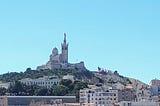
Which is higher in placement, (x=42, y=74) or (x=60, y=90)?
(x=42, y=74)

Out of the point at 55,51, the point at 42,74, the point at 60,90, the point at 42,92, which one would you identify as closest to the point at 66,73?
the point at 42,74

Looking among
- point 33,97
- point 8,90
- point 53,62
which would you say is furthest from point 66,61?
point 33,97

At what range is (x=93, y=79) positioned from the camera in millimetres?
106875

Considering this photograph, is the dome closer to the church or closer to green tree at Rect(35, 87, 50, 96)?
the church

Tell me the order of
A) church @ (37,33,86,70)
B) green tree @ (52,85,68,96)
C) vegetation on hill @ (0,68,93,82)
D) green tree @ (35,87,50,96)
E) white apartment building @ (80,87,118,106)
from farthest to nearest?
church @ (37,33,86,70) < vegetation on hill @ (0,68,93,82) < green tree @ (35,87,50,96) < green tree @ (52,85,68,96) < white apartment building @ (80,87,118,106)

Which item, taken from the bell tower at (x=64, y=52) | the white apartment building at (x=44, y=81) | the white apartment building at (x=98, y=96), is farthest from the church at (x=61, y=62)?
the white apartment building at (x=98, y=96)

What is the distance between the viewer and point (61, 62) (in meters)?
117

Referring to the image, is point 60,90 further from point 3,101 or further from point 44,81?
point 44,81

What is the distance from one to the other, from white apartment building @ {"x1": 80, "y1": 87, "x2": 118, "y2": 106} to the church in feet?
113

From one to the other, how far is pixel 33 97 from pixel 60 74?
31.0 metres

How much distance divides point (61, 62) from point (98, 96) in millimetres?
40404

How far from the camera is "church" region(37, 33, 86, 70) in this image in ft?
378

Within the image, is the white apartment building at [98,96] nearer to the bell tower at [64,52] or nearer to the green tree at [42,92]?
the green tree at [42,92]

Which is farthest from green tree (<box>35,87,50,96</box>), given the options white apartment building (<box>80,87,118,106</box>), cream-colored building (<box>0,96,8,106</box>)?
cream-colored building (<box>0,96,8,106</box>)
